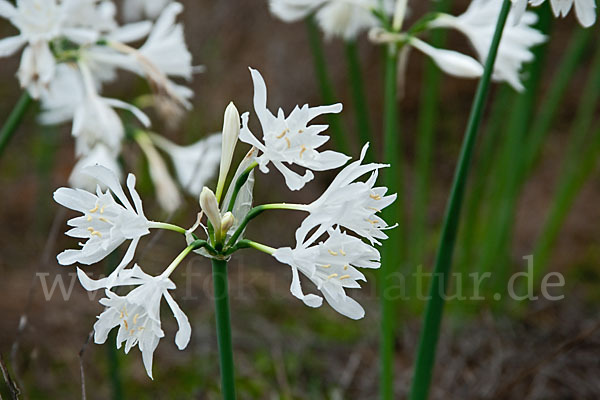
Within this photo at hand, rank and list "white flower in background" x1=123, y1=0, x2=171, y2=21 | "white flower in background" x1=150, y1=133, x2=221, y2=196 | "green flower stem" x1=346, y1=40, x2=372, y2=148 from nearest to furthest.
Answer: "white flower in background" x1=150, y1=133, x2=221, y2=196 → "green flower stem" x1=346, y1=40, x2=372, y2=148 → "white flower in background" x1=123, y1=0, x2=171, y2=21

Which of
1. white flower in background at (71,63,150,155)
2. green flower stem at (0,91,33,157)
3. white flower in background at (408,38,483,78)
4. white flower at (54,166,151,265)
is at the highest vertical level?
white flower in background at (408,38,483,78)

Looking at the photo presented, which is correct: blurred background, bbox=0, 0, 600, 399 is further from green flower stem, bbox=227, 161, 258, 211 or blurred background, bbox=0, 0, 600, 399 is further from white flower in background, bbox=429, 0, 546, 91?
white flower in background, bbox=429, 0, 546, 91

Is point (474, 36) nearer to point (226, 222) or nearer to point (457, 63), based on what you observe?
point (457, 63)

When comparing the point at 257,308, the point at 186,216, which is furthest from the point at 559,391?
the point at 186,216

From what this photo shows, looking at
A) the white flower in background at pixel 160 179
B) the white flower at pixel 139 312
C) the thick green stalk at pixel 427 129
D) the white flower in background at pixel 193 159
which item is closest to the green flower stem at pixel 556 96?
the thick green stalk at pixel 427 129

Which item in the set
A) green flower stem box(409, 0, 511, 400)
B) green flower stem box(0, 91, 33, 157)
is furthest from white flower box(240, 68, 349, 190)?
green flower stem box(0, 91, 33, 157)

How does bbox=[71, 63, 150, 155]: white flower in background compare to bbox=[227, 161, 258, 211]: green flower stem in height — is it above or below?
below

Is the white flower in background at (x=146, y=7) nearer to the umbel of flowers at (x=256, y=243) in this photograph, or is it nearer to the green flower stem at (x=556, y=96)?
the green flower stem at (x=556, y=96)
